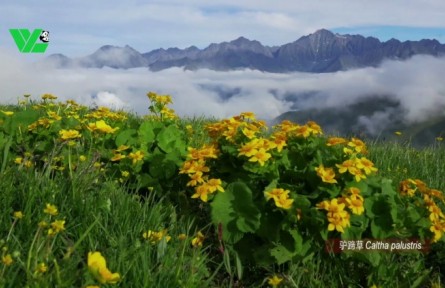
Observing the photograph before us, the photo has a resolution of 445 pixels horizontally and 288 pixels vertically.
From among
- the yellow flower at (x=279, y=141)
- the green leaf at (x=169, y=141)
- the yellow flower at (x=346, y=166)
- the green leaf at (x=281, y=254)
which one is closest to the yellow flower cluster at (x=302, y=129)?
the yellow flower at (x=279, y=141)

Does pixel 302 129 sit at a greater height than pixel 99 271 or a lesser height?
greater

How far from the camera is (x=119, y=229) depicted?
352 cm

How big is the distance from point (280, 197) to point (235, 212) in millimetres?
344

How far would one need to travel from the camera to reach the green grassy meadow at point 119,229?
2877 mm

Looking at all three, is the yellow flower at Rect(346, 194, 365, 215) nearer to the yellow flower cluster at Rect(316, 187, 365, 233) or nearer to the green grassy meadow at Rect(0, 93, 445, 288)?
the yellow flower cluster at Rect(316, 187, 365, 233)

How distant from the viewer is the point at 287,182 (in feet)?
12.3

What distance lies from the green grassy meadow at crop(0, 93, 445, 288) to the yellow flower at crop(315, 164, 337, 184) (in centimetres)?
49

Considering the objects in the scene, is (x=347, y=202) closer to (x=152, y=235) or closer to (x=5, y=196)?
(x=152, y=235)

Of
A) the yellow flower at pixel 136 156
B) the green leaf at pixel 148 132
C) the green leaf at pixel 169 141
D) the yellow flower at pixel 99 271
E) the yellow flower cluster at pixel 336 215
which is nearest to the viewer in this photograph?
Answer: the yellow flower at pixel 99 271

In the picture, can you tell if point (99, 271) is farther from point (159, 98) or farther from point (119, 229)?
point (159, 98)

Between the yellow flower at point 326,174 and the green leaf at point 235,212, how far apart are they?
44 cm

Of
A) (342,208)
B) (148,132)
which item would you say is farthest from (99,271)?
(148,132)

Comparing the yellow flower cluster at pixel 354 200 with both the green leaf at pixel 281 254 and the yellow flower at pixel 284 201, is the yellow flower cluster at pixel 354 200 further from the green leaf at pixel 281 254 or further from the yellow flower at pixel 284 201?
the green leaf at pixel 281 254

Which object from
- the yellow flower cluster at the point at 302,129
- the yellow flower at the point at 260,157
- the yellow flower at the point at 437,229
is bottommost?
the yellow flower at the point at 437,229
